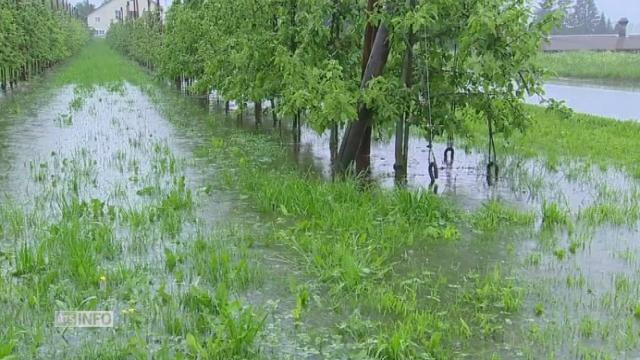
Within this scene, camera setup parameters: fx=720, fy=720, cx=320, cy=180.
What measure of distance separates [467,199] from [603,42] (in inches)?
1288

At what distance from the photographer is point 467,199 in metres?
7.08

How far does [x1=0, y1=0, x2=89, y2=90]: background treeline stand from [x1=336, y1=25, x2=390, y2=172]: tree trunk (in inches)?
458

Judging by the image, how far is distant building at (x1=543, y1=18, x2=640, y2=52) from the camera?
3562 cm

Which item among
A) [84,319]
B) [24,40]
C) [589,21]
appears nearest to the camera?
[84,319]

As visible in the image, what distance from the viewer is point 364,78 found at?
7.21 meters

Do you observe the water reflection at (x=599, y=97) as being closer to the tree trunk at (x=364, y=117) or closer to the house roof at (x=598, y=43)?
the house roof at (x=598, y=43)

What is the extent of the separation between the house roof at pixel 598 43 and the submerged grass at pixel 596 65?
0.93m

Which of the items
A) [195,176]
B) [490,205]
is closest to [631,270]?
[490,205]

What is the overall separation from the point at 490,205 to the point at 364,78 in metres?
1.82

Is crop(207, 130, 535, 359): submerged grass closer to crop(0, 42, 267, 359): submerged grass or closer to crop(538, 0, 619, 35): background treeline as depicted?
crop(0, 42, 267, 359): submerged grass

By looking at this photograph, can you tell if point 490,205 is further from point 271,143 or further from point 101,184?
point 271,143

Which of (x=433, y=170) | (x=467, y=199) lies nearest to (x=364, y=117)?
(x=433, y=170)

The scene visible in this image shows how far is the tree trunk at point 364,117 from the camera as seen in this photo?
7.07m

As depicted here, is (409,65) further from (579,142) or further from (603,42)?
(603,42)
